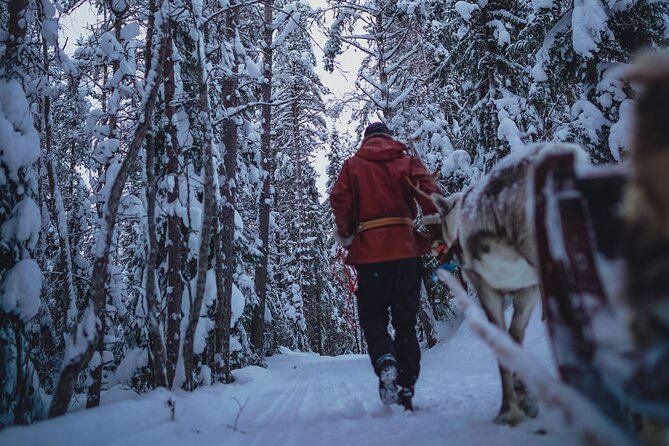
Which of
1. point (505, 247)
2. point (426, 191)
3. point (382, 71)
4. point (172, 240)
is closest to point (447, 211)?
point (426, 191)

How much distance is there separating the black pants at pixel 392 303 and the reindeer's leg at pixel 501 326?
92 centimetres

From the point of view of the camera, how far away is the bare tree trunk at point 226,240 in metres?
6.71

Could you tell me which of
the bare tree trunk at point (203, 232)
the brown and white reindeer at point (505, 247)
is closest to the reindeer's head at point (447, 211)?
the brown and white reindeer at point (505, 247)

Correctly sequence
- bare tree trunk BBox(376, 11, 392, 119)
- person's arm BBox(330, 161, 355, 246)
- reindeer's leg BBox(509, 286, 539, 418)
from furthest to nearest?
bare tree trunk BBox(376, 11, 392, 119), person's arm BBox(330, 161, 355, 246), reindeer's leg BBox(509, 286, 539, 418)

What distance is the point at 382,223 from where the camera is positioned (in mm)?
3928

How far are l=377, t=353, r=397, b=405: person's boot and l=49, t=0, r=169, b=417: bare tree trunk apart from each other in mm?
2383

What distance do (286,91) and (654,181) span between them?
22.0 meters

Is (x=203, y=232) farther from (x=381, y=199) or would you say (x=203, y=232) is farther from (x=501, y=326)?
(x=501, y=326)

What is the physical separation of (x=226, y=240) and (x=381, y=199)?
5.07 meters

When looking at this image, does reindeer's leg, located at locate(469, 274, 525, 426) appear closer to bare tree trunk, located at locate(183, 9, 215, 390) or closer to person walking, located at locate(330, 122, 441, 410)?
person walking, located at locate(330, 122, 441, 410)

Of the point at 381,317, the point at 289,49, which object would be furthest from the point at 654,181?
the point at 289,49

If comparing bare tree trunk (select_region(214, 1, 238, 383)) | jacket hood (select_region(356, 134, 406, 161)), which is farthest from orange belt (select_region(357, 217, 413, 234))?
bare tree trunk (select_region(214, 1, 238, 383))

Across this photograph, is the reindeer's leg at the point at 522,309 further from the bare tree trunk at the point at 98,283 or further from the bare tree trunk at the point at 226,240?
the bare tree trunk at the point at 226,240

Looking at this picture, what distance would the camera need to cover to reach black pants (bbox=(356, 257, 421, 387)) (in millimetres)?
3773
